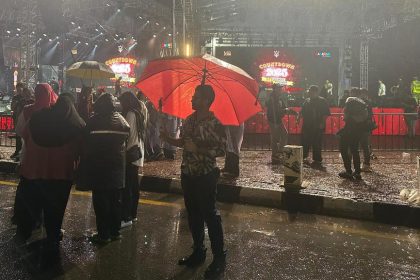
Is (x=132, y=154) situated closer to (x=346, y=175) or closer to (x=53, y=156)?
(x=53, y=156)

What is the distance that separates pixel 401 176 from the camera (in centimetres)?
839

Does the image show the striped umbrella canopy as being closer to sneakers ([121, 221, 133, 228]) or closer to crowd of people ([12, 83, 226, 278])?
crowd of people ([12, 83, 226, 278])

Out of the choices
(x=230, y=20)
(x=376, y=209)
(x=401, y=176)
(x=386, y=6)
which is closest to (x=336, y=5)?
(x=386, y=6)

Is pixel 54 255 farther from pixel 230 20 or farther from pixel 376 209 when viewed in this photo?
pixel 230 20

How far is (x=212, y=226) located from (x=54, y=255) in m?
1.72

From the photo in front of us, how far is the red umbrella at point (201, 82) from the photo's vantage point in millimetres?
4195

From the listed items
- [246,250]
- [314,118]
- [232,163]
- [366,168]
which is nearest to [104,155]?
[246,250]

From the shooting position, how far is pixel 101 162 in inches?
180

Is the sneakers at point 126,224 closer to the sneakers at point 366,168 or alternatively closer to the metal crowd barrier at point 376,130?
the sneakers at point 366,168

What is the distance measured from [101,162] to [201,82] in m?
1.41

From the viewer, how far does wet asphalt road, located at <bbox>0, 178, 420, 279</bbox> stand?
402 cm

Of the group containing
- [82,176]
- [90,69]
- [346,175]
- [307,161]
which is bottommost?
[346,175]

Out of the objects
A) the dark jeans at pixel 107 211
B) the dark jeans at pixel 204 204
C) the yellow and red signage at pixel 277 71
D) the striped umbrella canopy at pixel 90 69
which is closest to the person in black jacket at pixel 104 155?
the dark jeans at pixel 107 211

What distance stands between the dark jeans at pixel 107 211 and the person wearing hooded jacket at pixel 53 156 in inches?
15.8
